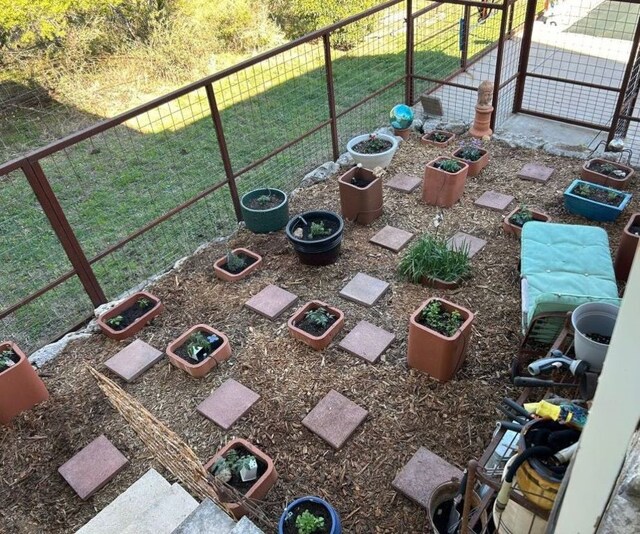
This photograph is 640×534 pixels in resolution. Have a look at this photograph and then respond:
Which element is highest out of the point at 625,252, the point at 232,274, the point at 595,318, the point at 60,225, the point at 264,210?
the point at 60,225

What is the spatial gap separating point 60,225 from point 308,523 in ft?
8.98

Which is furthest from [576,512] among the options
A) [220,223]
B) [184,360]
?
[220,223]

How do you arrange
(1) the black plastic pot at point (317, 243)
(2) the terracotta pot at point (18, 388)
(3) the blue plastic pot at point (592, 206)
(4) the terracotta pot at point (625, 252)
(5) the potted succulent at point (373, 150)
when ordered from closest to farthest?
(2) the terracotta pot at point (18, 388) < (4) the terracotta pot at point (625, 252) < (1) the black plastic pot at point (317, 243) < (3) the blue plastic pot at point (592, 206) < (5) the potted succulent at point (373, 150)

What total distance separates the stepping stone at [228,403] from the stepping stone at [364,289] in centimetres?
114

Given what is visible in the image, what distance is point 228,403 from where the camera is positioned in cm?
346

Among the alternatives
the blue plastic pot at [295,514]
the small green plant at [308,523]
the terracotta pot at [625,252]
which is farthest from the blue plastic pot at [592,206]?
the small green plant at [308,523]

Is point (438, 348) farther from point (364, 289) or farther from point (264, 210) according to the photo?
point (264, 210)

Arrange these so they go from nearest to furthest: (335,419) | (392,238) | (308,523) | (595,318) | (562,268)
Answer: (308,523) < (595,318) < (335,419) < (562,268) < (392,238)

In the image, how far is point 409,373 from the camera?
139 inches

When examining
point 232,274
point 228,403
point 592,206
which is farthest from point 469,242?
point 228,403

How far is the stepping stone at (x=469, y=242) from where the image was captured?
4504mm

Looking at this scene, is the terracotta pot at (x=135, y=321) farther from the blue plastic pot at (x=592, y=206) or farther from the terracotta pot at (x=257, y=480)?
the blue plastic pot at (x=592, y=206)

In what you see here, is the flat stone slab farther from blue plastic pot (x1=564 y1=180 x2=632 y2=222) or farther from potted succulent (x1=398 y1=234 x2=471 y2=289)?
blue plastic pot (x1=564 y1=180 x2=632 y2=222)

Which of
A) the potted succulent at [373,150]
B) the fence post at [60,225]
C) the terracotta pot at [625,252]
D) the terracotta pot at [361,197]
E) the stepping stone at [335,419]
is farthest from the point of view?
the potted succulent at [373,150]
